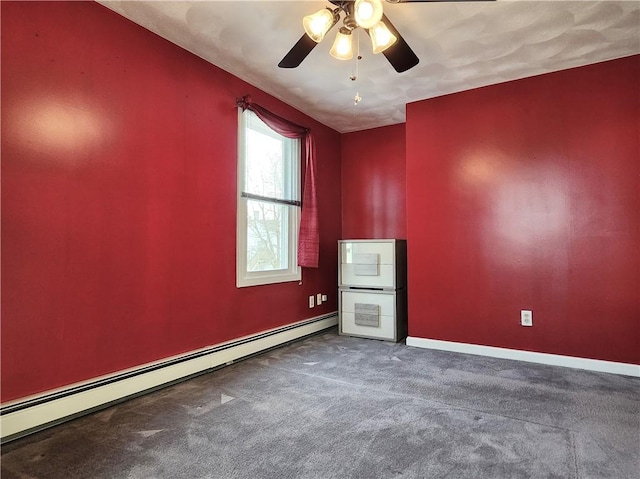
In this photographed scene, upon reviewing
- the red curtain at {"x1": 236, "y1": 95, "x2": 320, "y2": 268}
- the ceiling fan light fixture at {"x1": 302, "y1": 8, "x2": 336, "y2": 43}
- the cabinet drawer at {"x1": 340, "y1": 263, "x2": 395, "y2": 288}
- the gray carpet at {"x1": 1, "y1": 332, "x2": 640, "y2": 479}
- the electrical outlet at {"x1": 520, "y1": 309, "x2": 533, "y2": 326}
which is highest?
the ceiling fan light fixture at {"x1": 302, "y1": 8, "x2": 336, "y2": 43}

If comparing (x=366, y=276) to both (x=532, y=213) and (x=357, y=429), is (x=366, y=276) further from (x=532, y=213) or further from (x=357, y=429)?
(x=357, y=429)

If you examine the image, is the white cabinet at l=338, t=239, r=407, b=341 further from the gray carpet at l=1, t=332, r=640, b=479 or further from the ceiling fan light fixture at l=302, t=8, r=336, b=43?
the ceiling fan light fixture at l=302, t=8, r=336, b=43

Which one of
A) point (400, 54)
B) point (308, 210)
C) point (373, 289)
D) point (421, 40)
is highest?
point (421, 40)

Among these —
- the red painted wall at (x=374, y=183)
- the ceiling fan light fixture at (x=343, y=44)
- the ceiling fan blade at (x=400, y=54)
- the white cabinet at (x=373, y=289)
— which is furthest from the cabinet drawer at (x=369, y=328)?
the ceiling fan light fixture at (x=343, y=44)

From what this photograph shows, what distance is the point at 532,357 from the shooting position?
3076mm

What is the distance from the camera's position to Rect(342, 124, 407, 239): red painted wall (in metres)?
4.36

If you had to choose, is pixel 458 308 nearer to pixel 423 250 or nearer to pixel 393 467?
pixel 423 250

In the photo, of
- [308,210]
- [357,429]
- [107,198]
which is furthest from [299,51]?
[357,429]

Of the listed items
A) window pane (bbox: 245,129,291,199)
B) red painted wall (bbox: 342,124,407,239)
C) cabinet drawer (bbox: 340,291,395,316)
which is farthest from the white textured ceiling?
cabinet drawer (bbox: 340,291,395,316)

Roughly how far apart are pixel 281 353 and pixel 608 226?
9.45 ft

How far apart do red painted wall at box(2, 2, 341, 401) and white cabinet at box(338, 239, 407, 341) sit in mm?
1250

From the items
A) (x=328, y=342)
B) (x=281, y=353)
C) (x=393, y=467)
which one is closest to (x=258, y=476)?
(x=393, y=467)

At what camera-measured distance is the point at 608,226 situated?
2852mm

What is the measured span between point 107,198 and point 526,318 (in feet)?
11.0
